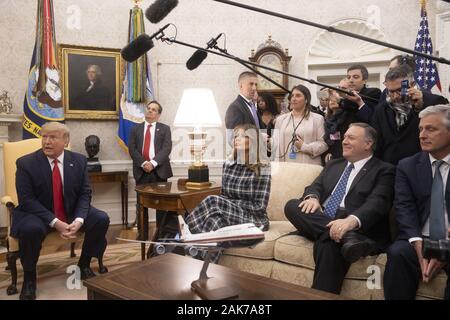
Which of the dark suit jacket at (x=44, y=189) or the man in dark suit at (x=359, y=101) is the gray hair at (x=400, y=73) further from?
the dark suit jacket at (x=44, y=189)

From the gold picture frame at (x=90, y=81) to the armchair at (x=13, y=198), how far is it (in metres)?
1.77

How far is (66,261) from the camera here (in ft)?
12.3

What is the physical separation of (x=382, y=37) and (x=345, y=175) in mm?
3596

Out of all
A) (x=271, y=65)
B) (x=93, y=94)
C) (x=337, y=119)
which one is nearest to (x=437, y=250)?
(x=337, y=119)

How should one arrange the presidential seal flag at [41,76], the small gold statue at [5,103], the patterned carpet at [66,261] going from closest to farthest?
1. the patterned carpet at [66,261]
2. the presidential seal flag at [41,76]
3. the small gold statue at [5,103]

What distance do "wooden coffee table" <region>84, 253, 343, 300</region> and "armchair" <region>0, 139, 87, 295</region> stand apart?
130 centimetres

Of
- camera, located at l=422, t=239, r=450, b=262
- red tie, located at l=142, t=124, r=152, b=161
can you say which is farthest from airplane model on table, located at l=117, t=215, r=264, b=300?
red tie, located at l=142, t=124, r=152, b=161

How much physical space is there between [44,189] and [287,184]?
6.16 ft

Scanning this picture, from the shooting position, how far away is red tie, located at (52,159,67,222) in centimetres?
314

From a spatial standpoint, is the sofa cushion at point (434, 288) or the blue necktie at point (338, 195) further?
the blue necktie at point (338, 195)

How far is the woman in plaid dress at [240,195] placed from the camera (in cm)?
300

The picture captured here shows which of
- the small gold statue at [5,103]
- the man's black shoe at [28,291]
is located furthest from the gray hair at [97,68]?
the man's black shoe at [28,291]

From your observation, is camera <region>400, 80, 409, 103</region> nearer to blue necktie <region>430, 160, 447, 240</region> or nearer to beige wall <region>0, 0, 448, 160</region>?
blue necktie <region>430, 160, 447, 240</region>
